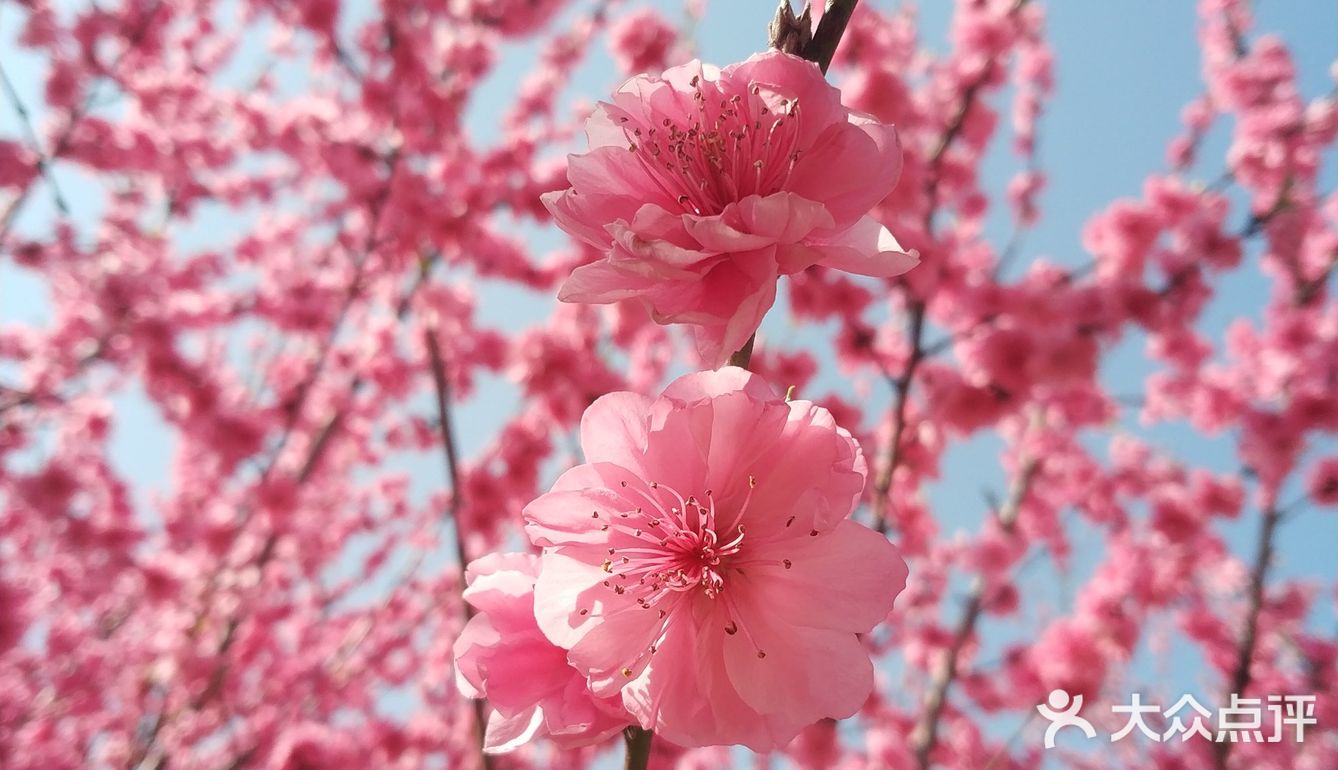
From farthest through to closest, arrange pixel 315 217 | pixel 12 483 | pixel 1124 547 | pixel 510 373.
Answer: pixel 315 217 → pixel 1124 547 → pixel 12 483 → pixel 510 373

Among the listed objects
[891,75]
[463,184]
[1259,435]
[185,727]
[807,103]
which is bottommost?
[185,727]

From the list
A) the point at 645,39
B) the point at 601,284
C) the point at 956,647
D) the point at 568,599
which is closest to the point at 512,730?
the point at 568,599

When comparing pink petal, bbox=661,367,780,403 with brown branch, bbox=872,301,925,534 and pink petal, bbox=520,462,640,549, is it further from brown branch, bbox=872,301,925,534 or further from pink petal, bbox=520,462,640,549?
brown branch, bbox=872,301,925,534

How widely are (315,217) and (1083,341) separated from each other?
5.78m

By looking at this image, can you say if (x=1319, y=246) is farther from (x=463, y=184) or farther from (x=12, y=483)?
(x=12, y=483)

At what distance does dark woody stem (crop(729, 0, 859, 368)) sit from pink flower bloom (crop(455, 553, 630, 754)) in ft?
1.26

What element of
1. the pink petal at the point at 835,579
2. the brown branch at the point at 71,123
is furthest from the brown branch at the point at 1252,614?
the brown branch at the point at 71,123

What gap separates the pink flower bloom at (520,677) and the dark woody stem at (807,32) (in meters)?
0.38

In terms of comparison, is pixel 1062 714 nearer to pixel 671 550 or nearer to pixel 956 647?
pixel 956 647

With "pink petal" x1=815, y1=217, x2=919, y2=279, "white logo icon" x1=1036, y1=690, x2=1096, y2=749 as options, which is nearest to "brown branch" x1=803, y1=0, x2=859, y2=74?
"pink petal" x1=815, y1=217, x2=919, y2=279

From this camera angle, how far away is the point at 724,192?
0.92 metres

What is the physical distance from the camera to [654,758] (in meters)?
3.95

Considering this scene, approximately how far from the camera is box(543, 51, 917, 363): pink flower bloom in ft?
2.57

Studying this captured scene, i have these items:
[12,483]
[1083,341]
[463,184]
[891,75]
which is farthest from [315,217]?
[1083,341]
